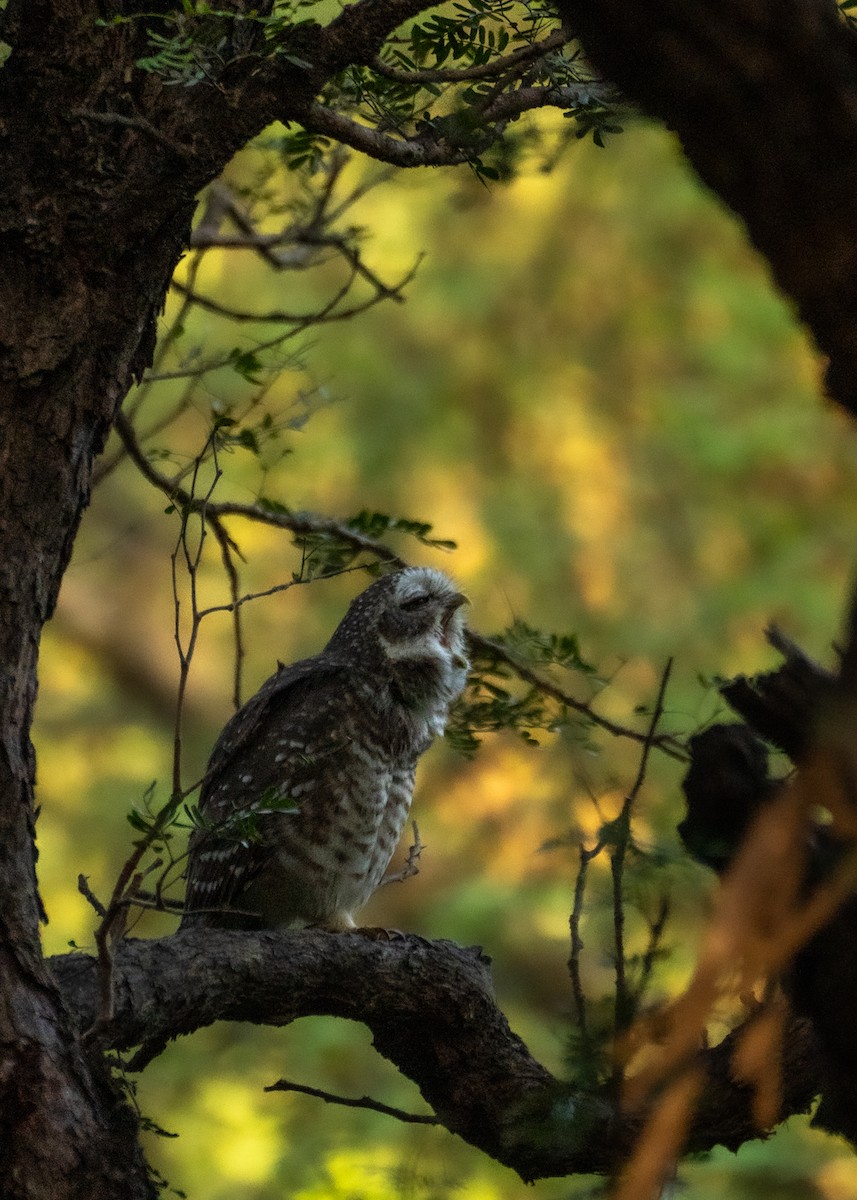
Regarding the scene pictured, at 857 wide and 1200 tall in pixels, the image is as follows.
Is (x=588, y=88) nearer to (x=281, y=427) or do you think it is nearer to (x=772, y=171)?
(x=281, y=427)

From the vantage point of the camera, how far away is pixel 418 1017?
3.12 metres

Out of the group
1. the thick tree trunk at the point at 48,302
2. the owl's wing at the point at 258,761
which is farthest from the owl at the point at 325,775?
the thick tree trunk at the point at 48,302

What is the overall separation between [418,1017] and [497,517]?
8.06 meters

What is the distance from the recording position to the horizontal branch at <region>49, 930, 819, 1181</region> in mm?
2527

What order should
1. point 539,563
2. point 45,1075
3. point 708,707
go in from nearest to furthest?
point 45,1075 → point 708,707 → point 539,563

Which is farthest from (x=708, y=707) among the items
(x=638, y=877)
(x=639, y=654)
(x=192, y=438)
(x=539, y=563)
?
(x=192, y=438)

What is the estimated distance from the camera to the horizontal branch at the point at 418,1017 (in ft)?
8.29

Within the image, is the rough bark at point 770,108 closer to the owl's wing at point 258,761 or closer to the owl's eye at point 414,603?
the owl's wing at point 258,761

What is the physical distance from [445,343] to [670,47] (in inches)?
409

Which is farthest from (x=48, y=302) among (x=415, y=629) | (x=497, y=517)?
(x=497, y=517)

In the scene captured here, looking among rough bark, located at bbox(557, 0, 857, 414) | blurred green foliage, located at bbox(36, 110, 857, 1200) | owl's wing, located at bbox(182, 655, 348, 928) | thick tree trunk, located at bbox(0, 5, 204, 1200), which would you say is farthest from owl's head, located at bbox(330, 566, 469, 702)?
blurred green foliage, located at bbox(36, 110, 857, 1200)

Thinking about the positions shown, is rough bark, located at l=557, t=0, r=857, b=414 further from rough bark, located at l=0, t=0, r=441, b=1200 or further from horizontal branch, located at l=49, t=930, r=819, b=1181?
horizontal branch, located at l=49, t=930, r=819, b=1181

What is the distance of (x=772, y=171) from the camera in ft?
5.23

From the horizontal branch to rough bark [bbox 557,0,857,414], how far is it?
1264mm
